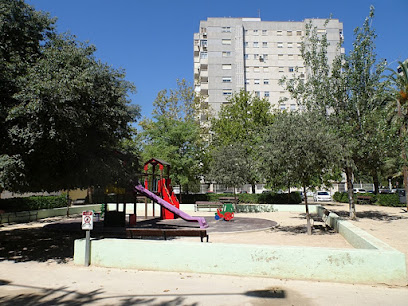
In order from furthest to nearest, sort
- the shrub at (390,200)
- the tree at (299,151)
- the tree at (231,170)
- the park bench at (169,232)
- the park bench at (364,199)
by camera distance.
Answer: the park bench at (364,199) < the shrub at (390,200) < the tree at (231,170) < the tree at (299,151) < the park bench at (169,232)

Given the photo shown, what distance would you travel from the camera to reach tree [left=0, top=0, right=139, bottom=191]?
7.46 metres

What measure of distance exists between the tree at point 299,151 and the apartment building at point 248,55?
43127 millimetres

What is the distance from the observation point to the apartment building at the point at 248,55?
55719 millimetres

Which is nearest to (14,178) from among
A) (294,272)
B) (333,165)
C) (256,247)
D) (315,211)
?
(256,247)

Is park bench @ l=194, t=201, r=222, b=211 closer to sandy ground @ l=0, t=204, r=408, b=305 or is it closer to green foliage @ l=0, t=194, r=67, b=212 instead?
green foliage @ l=0, t=194, r=67, b=212

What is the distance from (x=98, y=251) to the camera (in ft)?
24.9

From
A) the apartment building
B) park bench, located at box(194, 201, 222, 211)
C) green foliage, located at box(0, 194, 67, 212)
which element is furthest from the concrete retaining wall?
the apartment building

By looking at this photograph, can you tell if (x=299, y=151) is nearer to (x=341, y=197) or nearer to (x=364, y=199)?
(x=364, y=199)

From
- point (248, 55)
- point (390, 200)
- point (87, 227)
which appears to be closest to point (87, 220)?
point (87, 227)

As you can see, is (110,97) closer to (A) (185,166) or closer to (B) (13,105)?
(B) (13,105)

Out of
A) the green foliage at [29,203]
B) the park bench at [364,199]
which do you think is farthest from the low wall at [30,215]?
the park bench at [364,199]

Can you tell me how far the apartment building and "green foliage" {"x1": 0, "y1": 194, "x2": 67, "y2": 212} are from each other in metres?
34.4

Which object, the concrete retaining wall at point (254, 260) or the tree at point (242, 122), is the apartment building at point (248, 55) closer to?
the tree at point (242, 122)

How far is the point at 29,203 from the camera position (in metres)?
22.0
